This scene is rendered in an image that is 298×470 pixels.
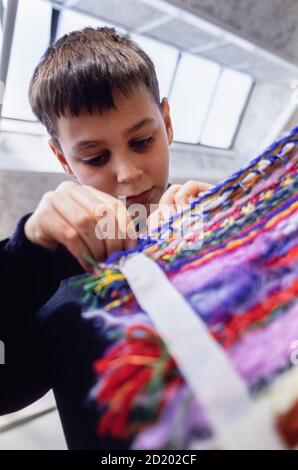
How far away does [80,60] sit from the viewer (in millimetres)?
569

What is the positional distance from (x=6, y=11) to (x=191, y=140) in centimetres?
172

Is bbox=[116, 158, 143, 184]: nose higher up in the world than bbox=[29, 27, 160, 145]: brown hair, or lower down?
lower down

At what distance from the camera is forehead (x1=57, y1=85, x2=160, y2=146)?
515 millimetres

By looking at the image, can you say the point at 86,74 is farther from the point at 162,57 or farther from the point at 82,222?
the point at 162,57

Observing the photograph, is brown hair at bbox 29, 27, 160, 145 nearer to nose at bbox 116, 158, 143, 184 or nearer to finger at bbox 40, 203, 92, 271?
nose at bbox 116, 158, 143, 184

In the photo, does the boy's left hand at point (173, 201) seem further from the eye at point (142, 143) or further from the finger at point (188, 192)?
the eye at point (142, 143)

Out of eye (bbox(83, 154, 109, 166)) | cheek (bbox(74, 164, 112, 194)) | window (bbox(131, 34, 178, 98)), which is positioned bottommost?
window (bbox(131, 34, 178, 98))

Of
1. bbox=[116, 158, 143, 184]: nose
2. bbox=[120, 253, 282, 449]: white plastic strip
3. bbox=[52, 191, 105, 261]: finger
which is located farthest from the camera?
bbox=[116, 158, 143, 184]: nose

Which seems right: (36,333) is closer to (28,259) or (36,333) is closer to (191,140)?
(28,259)

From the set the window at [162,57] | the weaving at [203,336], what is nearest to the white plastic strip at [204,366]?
the weaving at [203,336]

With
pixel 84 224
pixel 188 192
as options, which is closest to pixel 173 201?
pixel 188 192

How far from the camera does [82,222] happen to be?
0.30m

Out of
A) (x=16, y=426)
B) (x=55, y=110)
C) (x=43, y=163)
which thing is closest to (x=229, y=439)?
(x=55, y=110)

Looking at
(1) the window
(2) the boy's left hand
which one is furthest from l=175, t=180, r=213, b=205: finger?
(1) the window
